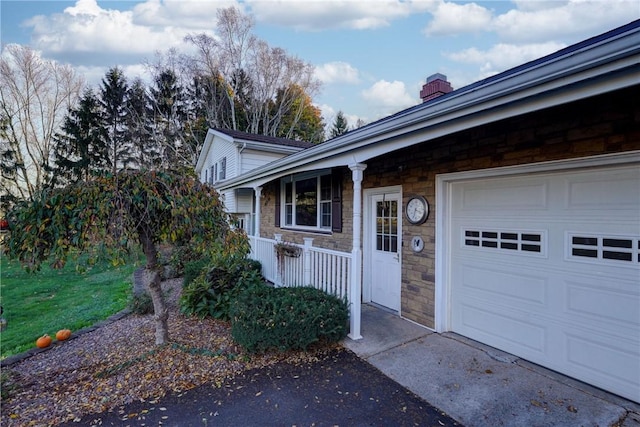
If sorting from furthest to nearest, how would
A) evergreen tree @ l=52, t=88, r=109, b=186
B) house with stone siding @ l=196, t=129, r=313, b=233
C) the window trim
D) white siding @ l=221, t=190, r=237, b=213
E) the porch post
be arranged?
1. evergreen tree @ l=52, t=88, r=109, b=186
2. white siding @ l=221, t=190, r=237, b=213
3. house with stone siding @ l=196, t=129, r=313, b=233
4. the window trim
5. the porch post

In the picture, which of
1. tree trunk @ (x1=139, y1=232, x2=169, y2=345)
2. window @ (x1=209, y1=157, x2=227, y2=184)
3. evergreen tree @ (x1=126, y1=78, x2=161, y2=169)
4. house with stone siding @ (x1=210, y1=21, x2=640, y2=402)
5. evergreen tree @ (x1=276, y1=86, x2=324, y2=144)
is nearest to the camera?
house with stone siding @ (x1=210, y1=21, x2=640, y2=402)

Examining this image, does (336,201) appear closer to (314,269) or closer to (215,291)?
(314,269)

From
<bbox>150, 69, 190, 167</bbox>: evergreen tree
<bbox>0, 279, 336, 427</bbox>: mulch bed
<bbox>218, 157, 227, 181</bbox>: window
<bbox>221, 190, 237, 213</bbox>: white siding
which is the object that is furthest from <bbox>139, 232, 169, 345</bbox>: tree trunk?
<bbox>150, 69, 190, 167</bbox>: evergreen tree

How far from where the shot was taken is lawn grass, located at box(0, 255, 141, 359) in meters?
4.96

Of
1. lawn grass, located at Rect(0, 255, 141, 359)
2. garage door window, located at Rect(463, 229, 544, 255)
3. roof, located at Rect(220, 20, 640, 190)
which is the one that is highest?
roof, located at Rect(220, 20, 640, 190)

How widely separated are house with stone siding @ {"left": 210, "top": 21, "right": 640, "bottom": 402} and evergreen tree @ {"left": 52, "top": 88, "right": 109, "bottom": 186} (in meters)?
22.7

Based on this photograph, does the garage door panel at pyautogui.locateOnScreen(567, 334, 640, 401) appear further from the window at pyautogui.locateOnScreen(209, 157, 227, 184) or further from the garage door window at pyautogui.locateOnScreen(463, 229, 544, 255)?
the window at pyautogui.locateOnScreen(209, 157, 227, 184)

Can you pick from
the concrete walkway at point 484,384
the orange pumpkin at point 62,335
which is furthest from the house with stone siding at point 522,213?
the orange pumpkin at point 62,335

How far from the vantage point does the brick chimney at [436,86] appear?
20.4 ft

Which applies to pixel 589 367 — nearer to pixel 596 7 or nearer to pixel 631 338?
pixel 631 338

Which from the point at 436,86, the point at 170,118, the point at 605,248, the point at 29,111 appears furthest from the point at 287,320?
the point at 29,111

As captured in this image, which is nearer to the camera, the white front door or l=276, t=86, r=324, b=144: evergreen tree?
the white front door

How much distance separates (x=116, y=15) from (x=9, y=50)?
18.2 metres

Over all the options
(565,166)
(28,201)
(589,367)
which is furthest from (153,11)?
(589,367)
